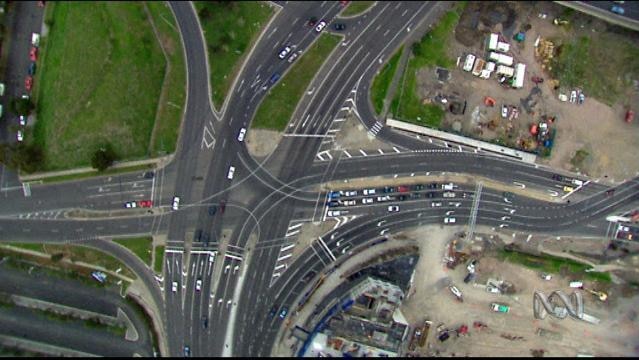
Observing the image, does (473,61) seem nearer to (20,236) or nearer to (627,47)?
(627,47)

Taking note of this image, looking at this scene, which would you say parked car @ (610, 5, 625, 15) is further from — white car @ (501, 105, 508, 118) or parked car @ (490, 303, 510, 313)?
parked car @ (490, 303, 510, 313)

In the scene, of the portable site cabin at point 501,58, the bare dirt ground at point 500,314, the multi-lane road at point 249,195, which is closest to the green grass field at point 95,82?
the multi-lane road at point 249,195

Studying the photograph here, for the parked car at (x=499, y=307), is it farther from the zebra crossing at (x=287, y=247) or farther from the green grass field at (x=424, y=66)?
the zebra crossing at (x=287, y=247)

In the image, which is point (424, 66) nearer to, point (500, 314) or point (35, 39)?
point (500, 314)

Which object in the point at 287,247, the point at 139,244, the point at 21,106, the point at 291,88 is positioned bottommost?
the point at 139,244

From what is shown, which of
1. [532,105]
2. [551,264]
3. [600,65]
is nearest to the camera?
[532,105]

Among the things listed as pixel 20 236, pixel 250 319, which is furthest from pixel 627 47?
pixel 20 236

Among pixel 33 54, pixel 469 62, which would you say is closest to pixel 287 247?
pixel 469 62
